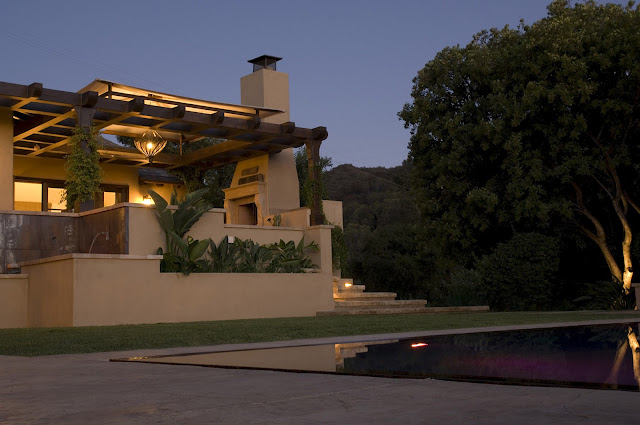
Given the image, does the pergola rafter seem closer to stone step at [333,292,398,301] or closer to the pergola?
the pergola

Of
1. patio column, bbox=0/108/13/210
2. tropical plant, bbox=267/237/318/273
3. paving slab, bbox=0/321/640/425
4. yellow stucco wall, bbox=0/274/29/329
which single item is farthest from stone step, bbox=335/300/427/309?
paving slab, bbox=0/321/640/425

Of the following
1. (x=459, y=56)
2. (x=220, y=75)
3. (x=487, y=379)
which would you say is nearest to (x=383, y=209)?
(x=220, y=75)

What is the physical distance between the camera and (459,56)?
20.7 m

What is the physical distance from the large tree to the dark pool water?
11.4 metres

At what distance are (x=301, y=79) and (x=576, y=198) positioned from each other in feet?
140

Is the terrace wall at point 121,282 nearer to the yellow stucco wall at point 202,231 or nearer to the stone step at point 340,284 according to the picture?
the yellow stucco wall at point 202,231

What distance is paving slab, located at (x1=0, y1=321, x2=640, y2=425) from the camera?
2873 millimetres

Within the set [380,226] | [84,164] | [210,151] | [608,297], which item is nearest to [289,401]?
[84,164]

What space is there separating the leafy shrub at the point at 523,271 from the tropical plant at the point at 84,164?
1031 centimetres

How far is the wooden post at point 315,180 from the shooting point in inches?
738

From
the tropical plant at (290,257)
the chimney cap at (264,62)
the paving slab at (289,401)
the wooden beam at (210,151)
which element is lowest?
the paving slab at (289,401)

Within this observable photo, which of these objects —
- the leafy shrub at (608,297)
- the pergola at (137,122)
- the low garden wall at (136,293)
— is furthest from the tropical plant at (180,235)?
the leafy shrub at (608,297)

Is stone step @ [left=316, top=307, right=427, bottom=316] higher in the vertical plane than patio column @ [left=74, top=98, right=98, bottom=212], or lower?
lower

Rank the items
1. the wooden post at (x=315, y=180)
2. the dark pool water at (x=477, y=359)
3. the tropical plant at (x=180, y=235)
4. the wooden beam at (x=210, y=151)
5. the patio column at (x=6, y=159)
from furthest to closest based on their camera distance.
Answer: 1. the wooden beam at (x=210, y=151)
2. the wooden post at (x=315, y=180)
3. the patio column at (x=6, y=159)
4. the tropical plant at (x=180, y=235)
5. the dark pool water at (x=477, y=359)
